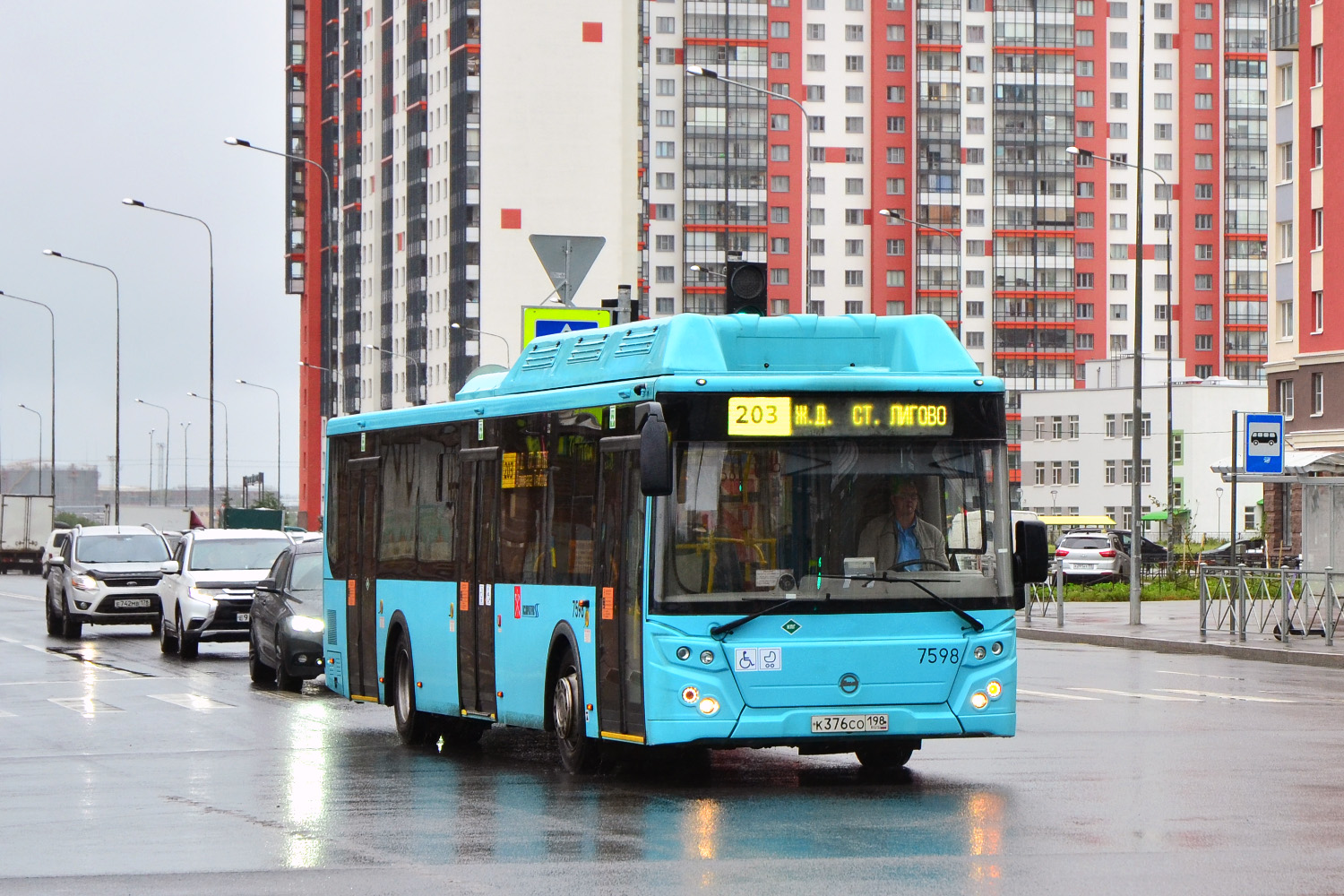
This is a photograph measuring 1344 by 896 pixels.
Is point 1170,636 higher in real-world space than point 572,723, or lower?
lower

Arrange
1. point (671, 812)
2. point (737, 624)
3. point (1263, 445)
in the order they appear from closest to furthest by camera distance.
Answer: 1. point (671, 812)
2. point (737, 624)
3. point (1263, 445)

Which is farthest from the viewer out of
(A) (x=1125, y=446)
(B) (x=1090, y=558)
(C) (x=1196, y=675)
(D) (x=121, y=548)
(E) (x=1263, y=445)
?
(A) (x=1125, y=446)

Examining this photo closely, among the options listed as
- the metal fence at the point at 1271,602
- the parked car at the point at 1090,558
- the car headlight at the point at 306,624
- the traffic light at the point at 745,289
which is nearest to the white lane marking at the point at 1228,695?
the traffic light at the point at 745,289

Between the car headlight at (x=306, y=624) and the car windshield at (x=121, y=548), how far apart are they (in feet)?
46.9

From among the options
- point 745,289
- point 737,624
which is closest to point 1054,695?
point 745,289

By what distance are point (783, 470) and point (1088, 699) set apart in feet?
29.5

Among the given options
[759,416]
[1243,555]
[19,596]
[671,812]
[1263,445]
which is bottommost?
[19,596]

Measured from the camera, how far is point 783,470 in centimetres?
1274

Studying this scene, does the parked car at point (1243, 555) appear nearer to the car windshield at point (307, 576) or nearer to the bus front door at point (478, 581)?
the car windshield at point (307, 576)

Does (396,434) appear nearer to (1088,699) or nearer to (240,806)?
(240,806)

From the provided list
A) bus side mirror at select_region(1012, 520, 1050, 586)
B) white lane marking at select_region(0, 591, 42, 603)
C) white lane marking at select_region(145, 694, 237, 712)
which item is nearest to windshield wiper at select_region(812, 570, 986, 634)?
bus side mirror at select_region(1012, 520, 1050, 586)

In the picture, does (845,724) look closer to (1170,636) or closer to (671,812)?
(671,812)

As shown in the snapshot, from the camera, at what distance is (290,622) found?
914 inches

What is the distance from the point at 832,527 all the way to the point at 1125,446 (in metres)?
112
